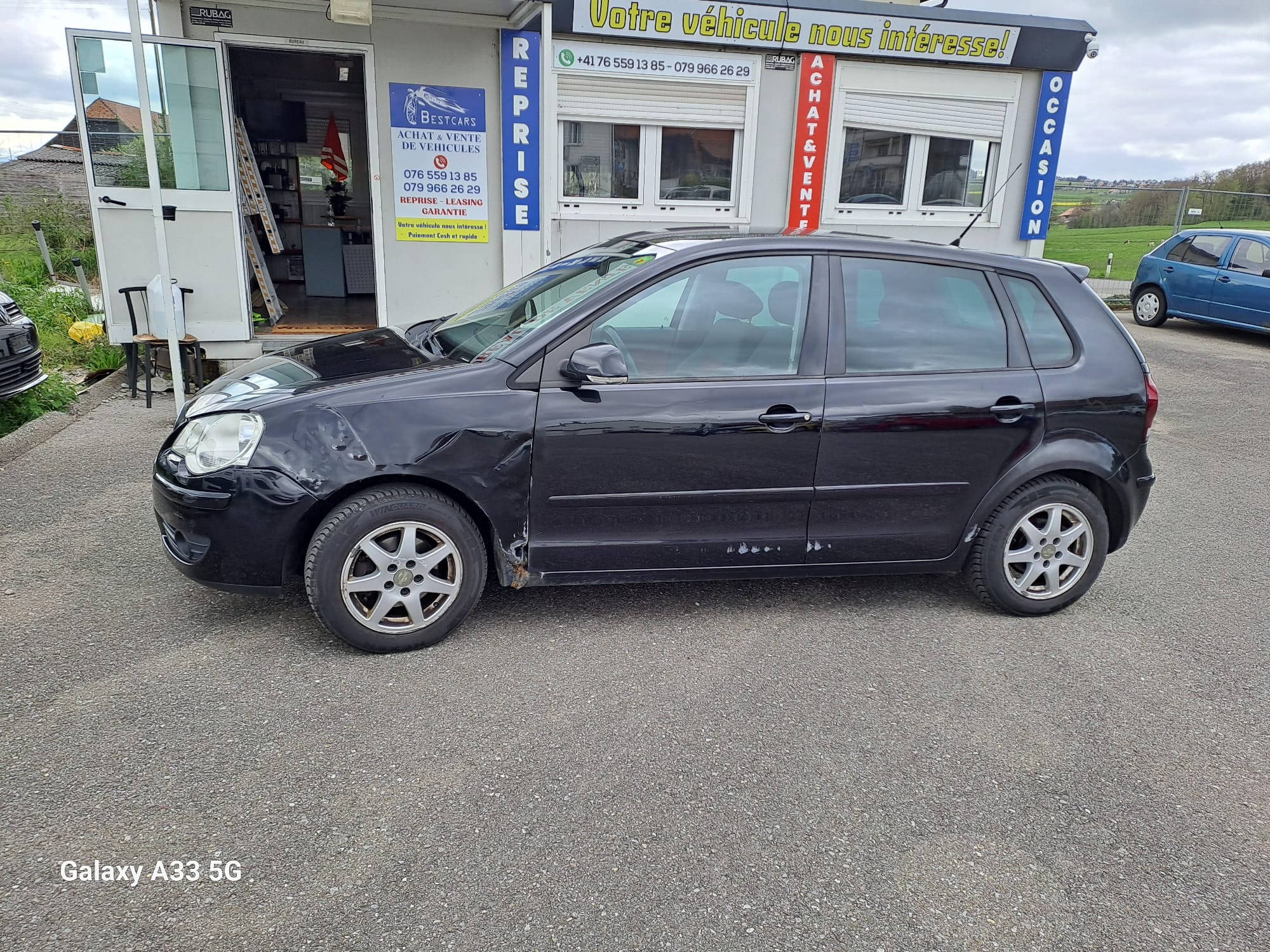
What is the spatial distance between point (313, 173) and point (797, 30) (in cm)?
781

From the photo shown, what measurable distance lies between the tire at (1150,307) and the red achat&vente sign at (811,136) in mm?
7245

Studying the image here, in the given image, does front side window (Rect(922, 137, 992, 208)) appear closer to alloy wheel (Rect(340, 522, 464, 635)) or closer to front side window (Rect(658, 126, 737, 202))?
front side window (Rect(658, 126, 737, 202))

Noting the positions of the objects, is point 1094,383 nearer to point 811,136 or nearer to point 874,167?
point 811,136

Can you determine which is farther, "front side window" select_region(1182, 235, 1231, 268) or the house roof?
"front side window" select_region(1182, 235, 1231, 268)

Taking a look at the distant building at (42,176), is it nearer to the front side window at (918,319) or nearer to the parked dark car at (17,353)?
the parked dark car at (17,353)

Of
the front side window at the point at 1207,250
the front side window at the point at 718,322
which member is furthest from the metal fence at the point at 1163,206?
the front side window at the point at 718,322

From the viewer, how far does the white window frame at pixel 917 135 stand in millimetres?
9656

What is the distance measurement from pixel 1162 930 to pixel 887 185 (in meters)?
9.20

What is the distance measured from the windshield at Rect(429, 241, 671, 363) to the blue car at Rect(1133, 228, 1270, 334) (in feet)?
39.5

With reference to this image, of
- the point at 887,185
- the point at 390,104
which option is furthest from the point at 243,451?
the point at 887,185

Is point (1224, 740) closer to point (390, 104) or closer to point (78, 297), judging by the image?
point (390, 104)

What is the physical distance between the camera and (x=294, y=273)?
41.3ft

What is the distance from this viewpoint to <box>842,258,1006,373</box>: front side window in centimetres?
387

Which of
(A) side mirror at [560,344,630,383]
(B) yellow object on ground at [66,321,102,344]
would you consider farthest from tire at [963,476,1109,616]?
(B) yellow object on ground at [66,321,102,344]
